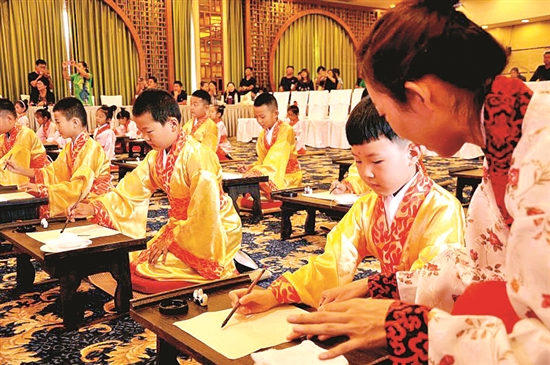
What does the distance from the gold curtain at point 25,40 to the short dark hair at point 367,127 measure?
12.0 metres

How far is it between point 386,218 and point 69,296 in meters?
1.54

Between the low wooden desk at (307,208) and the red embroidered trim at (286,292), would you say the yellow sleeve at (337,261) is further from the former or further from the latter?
the low wooden desk at (307,208)

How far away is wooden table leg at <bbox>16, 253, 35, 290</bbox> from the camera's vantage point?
3092mm

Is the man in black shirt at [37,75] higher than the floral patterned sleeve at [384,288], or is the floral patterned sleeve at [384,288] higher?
→ the man in black shirt at [37,75]

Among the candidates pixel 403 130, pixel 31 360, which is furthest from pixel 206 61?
pixel 403 130

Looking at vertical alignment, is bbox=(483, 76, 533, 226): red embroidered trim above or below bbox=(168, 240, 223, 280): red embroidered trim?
above

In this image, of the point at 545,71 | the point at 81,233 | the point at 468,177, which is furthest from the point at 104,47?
the point at 81,233

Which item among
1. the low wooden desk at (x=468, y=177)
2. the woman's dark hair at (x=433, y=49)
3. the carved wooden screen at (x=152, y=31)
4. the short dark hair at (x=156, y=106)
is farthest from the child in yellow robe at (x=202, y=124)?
the carved wooden screen at (x=152, y=31)

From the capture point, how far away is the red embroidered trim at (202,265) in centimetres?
286

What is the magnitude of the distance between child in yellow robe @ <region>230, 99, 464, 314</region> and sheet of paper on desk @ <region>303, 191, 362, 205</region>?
1717mm

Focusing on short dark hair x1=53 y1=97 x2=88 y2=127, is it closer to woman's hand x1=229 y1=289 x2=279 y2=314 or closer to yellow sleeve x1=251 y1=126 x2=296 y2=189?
yellow sleeve x1=251 y1=126 x2=296 y2=189

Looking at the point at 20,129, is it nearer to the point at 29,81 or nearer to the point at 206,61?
the point at 29,81

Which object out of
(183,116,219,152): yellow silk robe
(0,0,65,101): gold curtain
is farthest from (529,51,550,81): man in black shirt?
(0,0,65,101): gold curtain

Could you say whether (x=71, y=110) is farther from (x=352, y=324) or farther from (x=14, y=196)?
(x=352, y=324)
